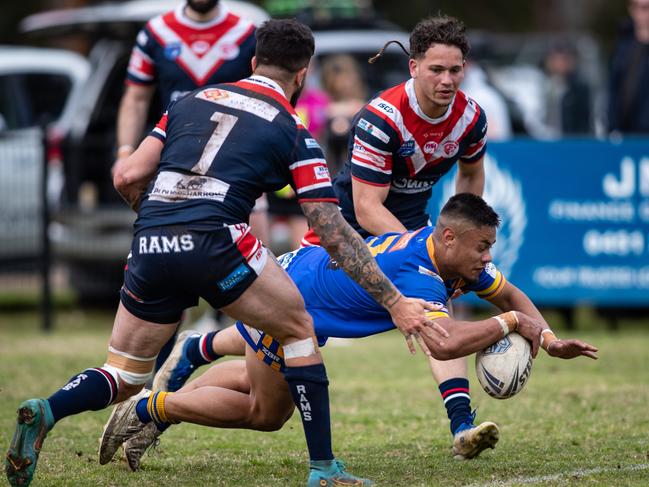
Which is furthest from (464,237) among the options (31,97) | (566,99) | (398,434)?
(566,99)

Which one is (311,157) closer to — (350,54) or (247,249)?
(247,249)

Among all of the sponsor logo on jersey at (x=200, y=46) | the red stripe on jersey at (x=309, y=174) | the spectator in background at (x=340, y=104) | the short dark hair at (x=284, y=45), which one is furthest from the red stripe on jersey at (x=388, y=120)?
the spectator in background at (x=340, y=104)

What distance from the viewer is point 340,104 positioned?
497 inches

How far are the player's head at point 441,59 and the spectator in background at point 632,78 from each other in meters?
6.39

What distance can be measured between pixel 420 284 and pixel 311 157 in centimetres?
80

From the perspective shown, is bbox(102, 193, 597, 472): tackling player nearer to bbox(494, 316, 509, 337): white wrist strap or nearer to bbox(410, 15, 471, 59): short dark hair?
bbox(494, 316, 509, 337): white wrist strap

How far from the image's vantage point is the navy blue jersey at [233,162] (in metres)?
5.40

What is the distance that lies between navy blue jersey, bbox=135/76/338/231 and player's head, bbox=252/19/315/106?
0.12 metres

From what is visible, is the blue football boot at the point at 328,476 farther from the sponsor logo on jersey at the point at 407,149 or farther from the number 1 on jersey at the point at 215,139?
the sponsor logo on jersey at the point at 407,149

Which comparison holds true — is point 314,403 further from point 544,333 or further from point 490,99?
point 490,99

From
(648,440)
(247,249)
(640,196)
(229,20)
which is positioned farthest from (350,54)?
(247,249)

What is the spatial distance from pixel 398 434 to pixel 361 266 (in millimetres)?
2158

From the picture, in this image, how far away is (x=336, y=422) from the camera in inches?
303

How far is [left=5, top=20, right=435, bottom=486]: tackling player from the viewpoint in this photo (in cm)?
→ 538
